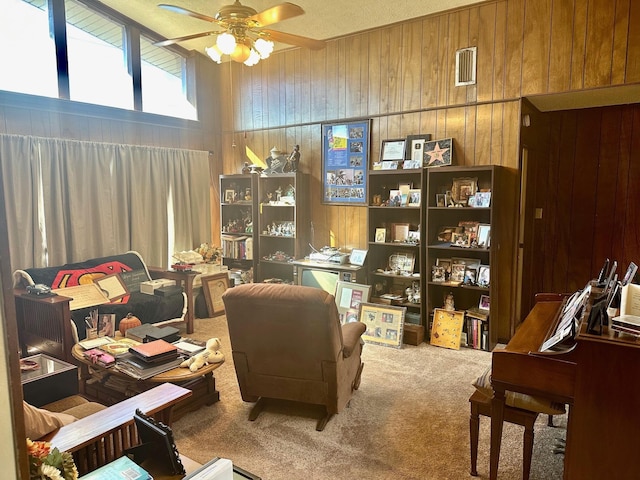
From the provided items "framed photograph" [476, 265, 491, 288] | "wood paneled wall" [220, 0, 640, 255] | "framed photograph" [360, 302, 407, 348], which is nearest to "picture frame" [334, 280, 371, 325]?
"framed photograph" [360, 302, 407, 348]

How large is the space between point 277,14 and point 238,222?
342 centimetres

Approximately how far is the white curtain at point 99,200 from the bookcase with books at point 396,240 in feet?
8.35

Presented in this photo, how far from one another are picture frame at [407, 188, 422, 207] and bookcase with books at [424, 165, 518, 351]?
0.15 meters

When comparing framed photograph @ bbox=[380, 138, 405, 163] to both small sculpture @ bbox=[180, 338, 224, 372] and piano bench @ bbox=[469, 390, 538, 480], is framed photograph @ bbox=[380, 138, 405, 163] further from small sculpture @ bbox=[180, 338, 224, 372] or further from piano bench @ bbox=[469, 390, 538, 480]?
piano bench @ bbox=[469, 390, 538, 480]

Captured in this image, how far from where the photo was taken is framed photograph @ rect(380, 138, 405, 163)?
4645mm

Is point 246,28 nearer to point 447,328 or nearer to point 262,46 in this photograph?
point 262,46

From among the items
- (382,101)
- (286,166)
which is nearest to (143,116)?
(286,166)

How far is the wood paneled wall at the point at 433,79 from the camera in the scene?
3.65 metres

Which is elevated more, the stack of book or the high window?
the high window

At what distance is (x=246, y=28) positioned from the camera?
307cm

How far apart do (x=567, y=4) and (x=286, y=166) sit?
129 inches

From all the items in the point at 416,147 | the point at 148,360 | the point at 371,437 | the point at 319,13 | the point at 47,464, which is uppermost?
the point at 319,13

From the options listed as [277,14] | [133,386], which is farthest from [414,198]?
[133,386]

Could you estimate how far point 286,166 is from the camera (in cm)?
543
